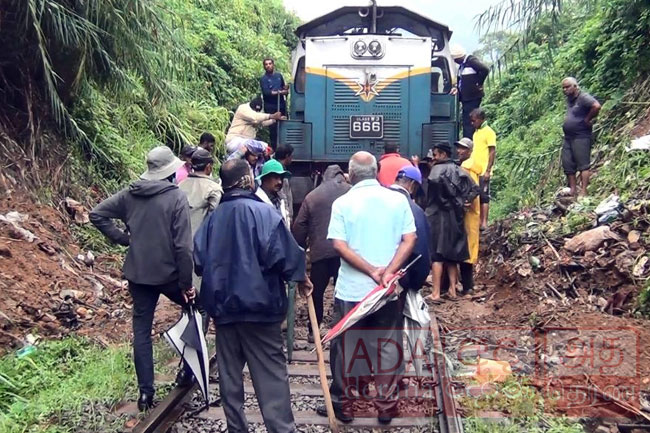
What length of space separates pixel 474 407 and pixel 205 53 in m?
14.2

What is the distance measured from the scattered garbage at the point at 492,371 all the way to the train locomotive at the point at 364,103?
455 cm

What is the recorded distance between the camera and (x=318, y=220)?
5898 millimetres

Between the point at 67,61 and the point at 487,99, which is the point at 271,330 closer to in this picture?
the point at 67,61

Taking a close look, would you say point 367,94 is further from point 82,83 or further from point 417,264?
point 417,264

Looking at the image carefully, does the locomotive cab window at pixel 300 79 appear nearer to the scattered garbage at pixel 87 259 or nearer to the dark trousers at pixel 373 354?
the scattered garbage at pixel 87 259

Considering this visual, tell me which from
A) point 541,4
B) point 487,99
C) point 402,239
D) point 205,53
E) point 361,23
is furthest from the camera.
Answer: point 487,99

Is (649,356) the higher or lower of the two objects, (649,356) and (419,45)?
the lower

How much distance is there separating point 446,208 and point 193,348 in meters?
3.66

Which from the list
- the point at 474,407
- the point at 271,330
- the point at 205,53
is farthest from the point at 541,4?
the point at 205,53

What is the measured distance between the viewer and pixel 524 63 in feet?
64.5

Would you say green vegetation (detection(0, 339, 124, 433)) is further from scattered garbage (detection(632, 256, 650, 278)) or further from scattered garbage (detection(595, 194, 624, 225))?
scattered garbage (detection(595, 194, 624, 225))

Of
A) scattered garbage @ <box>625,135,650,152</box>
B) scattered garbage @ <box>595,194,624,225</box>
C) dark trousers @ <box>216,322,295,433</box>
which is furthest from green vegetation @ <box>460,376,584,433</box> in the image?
scattered garbage @ <box>625,135,650,152</box>

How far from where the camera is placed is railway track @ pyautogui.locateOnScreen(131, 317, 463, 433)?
4.54 meters

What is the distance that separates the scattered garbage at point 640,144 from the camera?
8.71 meters
